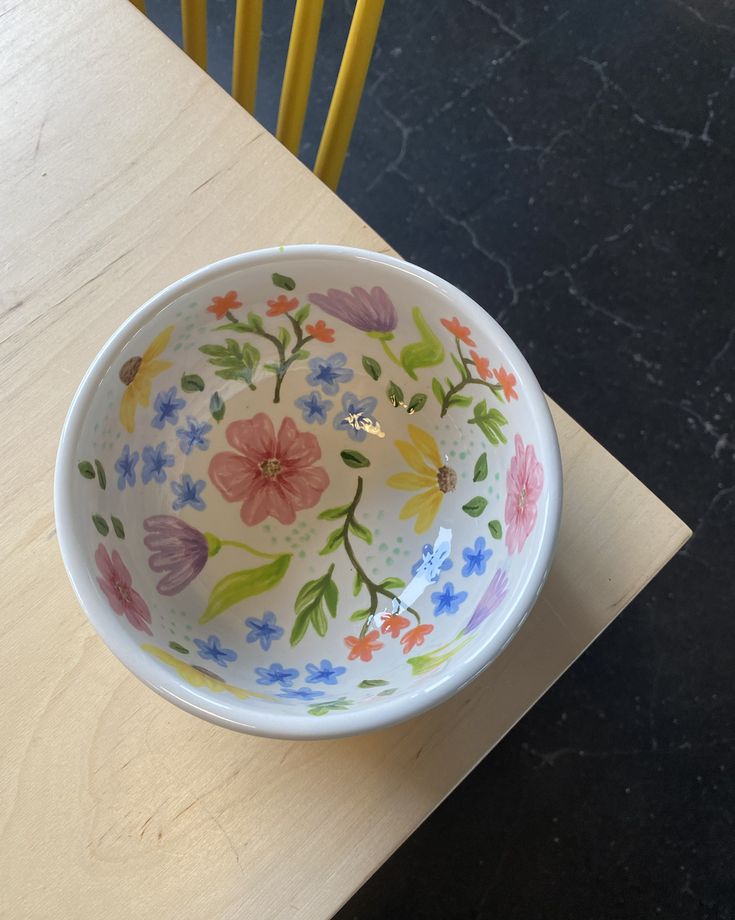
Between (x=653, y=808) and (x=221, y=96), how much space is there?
2.79 ft

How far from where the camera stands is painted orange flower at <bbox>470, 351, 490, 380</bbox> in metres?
0.45

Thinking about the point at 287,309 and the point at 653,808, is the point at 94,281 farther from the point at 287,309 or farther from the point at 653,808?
the point at 653,808

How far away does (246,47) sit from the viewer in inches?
24.9

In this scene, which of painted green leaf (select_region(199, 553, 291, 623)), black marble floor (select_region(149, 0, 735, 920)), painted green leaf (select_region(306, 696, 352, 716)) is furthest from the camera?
black marble floor (select_region(149, 0, 735, 920))

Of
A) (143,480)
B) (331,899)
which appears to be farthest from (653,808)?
(143,480)

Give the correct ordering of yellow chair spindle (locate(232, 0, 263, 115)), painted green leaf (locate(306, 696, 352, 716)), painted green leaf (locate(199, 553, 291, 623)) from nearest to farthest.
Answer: painted green leaf (locate(306, 696, 352, 716))
painted green leaf (locate(199, 553, 291, 623))
yellow chair spindle (locate(232, 0, 263, 115))

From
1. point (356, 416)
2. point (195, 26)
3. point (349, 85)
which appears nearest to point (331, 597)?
point (356, 416)

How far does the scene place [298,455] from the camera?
20.7 inches

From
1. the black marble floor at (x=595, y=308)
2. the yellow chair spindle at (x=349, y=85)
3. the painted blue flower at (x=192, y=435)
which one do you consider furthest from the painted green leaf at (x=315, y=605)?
the black marble floor at (x=595, y=308)

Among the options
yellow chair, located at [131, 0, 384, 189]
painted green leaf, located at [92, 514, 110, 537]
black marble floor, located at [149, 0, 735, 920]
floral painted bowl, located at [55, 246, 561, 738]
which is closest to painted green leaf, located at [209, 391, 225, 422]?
floral painted bowl, located at [55, 246, 561, 738]

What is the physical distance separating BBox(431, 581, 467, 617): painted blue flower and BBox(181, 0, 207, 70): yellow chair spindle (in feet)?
1.46

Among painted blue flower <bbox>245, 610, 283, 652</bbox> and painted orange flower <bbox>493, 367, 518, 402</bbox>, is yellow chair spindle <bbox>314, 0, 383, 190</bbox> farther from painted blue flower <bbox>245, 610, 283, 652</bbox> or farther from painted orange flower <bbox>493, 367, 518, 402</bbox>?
painted blue flower <bbox>245, 610, 283, 652</bbox>

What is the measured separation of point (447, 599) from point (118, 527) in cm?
18

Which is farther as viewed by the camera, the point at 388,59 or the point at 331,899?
the point at 388,59
